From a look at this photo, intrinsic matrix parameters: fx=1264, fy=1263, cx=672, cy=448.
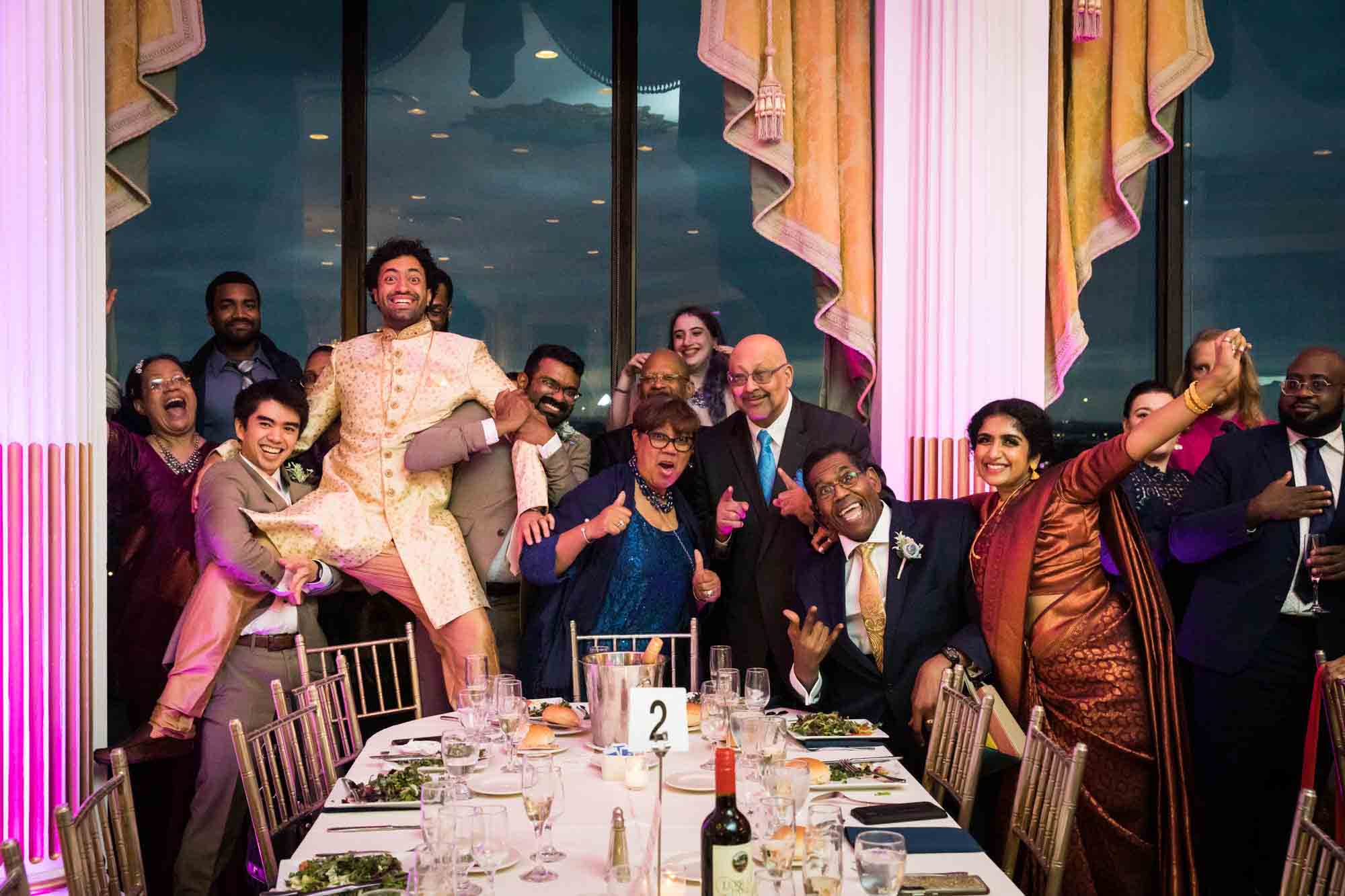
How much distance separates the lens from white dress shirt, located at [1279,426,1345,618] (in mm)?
3746

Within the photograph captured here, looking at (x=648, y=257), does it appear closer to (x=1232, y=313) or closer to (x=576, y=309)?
(x=576, y=309)

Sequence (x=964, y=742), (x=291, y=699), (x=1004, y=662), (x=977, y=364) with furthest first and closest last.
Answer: (x=977, y=364), (x=291, y=699), (x=1004, y=662), (x=964, y=742)

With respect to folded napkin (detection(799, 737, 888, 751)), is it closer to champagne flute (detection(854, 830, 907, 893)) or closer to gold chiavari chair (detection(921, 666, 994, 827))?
gold chiavari chair (detection(921, 666, 994, 827))

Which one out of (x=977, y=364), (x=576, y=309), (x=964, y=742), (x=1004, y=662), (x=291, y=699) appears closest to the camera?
(x=964, y=742)

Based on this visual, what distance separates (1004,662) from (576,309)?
2.59 m

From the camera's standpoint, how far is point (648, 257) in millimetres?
5367

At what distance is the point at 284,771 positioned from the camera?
306 centimetres

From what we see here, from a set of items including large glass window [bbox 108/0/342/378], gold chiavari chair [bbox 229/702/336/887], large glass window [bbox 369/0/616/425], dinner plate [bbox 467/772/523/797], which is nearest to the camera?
dinner plate [bbox 467/772/523/797]

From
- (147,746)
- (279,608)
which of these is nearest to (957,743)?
(279,608)

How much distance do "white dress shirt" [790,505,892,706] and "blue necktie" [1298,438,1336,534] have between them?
1.28m

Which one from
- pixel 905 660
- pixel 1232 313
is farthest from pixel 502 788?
pixel 1232 313

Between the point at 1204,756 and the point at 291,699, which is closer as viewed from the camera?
the point at 1204,756

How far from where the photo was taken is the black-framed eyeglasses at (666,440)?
3.99 meters

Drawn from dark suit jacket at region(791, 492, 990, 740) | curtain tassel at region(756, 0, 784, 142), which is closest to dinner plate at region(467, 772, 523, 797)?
dark suit jacket at region(791, 492, 990, 740)
